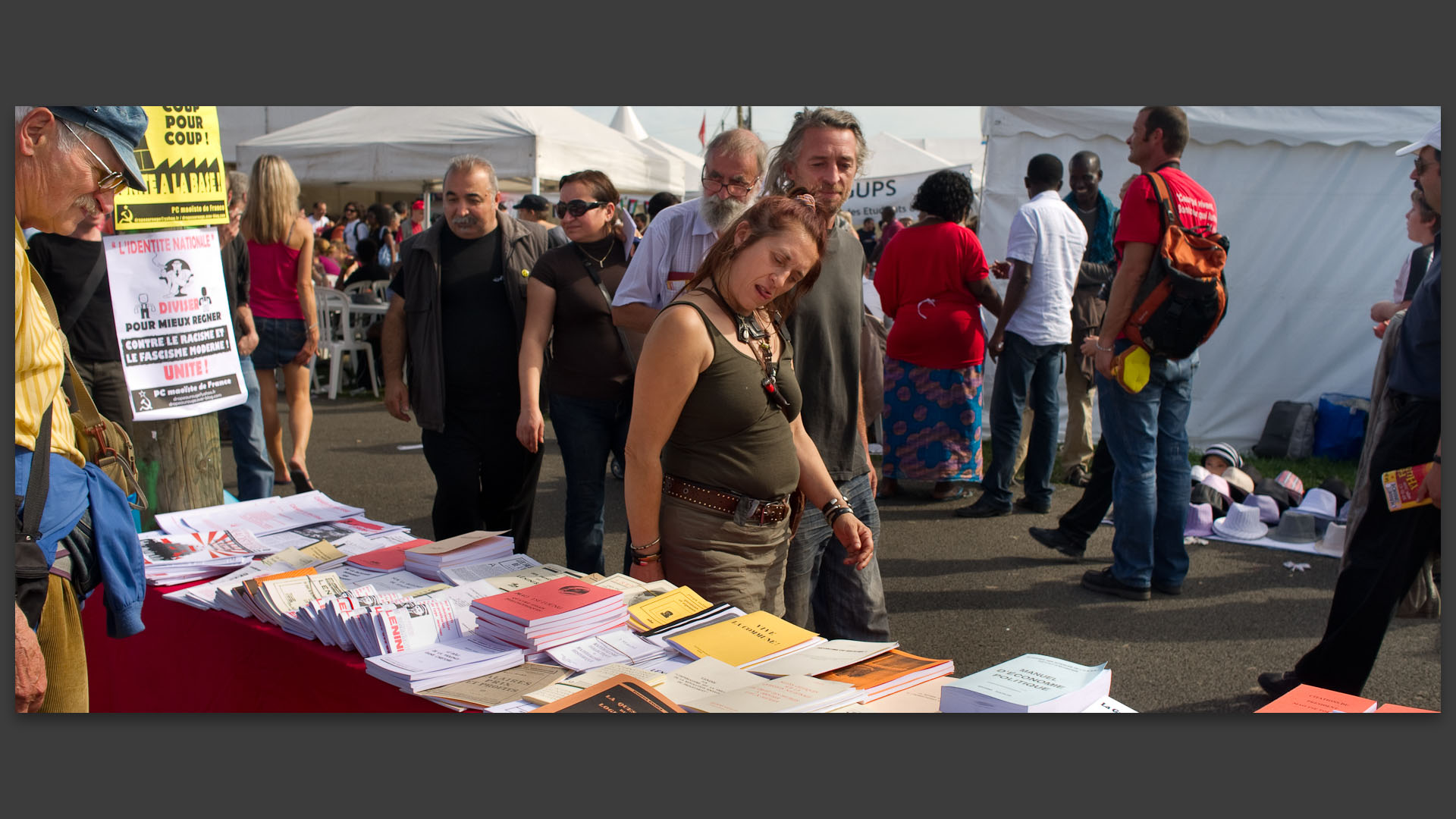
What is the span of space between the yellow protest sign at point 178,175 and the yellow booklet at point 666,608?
2295mm

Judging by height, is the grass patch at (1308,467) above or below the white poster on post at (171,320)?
below

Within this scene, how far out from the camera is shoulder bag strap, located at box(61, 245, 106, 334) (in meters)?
3.89

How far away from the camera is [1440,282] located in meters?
2.94

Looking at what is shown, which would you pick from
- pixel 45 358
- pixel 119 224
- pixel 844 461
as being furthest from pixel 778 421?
pixel 119 224

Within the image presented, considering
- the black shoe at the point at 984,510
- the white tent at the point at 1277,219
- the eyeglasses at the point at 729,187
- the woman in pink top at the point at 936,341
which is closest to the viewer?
the eyeglasses at the point at 729,187

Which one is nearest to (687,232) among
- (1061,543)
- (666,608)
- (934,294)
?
(666,608)

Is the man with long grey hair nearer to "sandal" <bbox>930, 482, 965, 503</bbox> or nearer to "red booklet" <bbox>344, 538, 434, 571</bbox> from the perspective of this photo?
"red booklet" <bbox>344, 538, 434, 571</bbox>

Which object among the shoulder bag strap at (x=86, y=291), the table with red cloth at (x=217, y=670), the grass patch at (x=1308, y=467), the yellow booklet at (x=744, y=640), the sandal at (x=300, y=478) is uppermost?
the shoulder bag strap at (x=86, y=291)

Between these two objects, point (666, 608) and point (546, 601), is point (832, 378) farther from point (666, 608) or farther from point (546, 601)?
point (546, 601)

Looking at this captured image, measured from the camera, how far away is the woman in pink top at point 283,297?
5.99m

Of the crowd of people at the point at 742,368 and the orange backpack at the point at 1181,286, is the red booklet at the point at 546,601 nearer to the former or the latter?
the crowd of people at the point at 742,368

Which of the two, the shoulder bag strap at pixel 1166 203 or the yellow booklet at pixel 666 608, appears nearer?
the yellow booklet at pixel 666 608

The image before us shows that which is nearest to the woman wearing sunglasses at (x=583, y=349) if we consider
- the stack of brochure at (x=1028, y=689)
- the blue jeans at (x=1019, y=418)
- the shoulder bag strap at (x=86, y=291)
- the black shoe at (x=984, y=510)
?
the shoulder bag strap at (x=86, y=291)

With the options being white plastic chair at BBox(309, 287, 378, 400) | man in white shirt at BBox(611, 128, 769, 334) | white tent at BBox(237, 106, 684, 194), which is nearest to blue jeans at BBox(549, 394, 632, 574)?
man in white shirt at BBox(611, 128, 769, 334)
